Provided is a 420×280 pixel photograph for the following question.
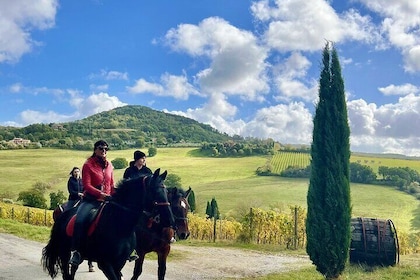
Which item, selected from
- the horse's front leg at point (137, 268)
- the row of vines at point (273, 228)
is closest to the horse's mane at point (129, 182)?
the horse's front leg at point (137, 268)

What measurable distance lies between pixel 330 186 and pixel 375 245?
3476mm

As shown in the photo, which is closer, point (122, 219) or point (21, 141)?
point (122, 219)

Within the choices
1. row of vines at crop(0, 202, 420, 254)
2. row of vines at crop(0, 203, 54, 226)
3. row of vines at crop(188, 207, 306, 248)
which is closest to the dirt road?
row of vines at crop(188, 207, 306, 248)

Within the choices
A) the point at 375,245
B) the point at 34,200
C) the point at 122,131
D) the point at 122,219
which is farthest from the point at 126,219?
the point at 122,131

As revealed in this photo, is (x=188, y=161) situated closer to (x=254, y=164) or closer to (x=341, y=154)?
(x=254, y=164)

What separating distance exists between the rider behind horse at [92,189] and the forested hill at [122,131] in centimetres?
9132

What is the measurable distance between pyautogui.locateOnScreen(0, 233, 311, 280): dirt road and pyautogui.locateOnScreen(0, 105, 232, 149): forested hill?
8206cm

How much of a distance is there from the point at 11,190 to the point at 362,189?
5379cm

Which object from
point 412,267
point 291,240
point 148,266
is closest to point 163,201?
point 148,266

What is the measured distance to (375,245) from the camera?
13578mm

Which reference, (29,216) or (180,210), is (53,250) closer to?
(180,210)

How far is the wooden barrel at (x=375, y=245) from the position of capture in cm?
1354

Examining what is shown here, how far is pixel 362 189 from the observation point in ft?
207

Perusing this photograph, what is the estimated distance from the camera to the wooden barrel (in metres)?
13.5
